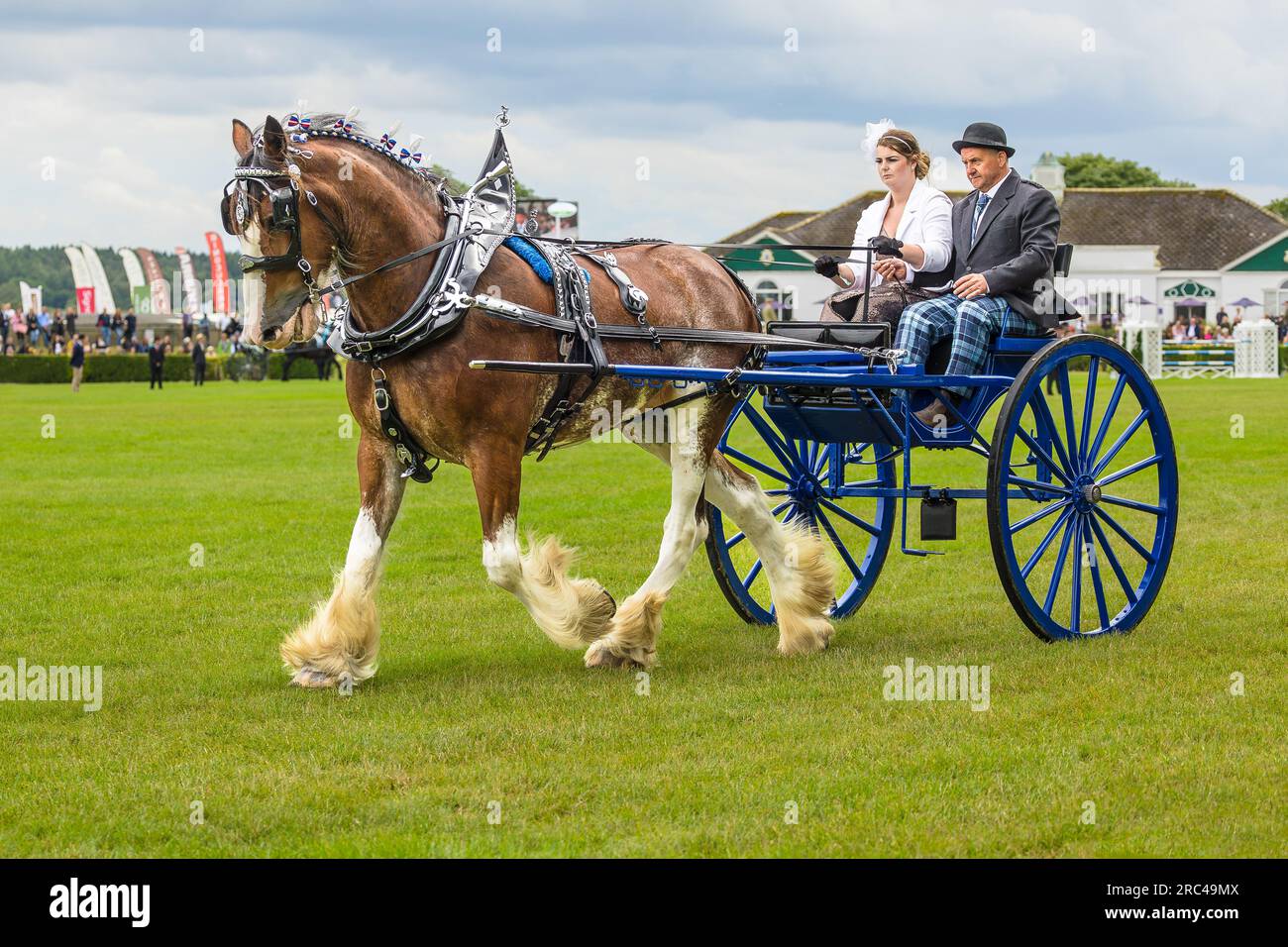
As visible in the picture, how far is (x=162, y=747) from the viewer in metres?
6.12

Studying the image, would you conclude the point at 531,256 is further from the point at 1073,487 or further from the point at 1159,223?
the point at 1159,223

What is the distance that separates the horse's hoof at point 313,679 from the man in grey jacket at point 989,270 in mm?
3061

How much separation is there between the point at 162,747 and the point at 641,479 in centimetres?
1085

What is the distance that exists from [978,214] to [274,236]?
3.67 m

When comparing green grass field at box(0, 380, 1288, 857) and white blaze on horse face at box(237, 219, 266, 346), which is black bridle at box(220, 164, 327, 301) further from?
green grass field at box(0, 380, 1288, 857)

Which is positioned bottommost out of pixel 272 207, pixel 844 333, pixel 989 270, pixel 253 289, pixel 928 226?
pixel 844 333

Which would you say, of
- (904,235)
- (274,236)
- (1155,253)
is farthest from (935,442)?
(1155,253)

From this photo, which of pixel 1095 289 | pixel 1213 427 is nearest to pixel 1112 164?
pixel 1095 289

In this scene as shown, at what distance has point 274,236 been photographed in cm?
639

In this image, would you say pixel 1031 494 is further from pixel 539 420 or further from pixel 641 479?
pixel 641 479
